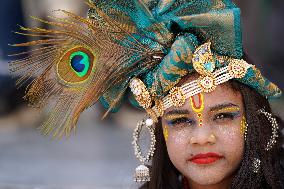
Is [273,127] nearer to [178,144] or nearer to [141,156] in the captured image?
[178,144]

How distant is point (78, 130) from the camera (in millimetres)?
8156

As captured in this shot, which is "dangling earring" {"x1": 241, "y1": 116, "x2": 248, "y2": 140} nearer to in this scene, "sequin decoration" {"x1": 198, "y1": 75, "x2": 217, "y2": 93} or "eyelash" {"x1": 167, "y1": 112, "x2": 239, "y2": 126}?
"eyelash" {"x1": 167, "y1": 112, "x2": 239, "y2": 126}

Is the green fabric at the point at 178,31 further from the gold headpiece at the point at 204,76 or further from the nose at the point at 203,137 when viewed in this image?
the nose at the point at 203,137

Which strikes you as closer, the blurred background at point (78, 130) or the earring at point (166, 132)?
the earring at point (166, 132)

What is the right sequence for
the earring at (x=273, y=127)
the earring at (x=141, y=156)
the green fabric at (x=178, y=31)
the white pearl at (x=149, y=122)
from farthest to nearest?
the earring at (x=141, y=156), the white pearl at (x=149, y=122), the earring at (x=273, y=127), the green fabric at (x=178, y=31)

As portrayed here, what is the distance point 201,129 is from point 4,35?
5870 millimetres

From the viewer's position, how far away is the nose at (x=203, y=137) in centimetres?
266

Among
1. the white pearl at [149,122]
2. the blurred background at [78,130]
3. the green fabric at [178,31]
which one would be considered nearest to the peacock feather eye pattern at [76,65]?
the green fabric at [178,31]

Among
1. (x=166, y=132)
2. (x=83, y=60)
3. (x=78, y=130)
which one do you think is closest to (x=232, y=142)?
(x=166, y=132)

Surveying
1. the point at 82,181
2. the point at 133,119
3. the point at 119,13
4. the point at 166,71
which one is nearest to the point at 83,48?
the point at 119,13

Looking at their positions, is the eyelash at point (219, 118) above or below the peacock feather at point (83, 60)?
below

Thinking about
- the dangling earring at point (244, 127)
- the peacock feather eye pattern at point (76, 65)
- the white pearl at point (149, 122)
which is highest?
the peacock feather eye pattern at point (76, 65)

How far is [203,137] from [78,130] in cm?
560

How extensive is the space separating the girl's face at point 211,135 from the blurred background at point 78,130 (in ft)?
9.95
